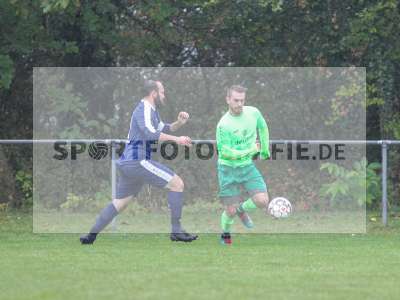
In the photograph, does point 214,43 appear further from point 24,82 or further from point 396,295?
point 396,295

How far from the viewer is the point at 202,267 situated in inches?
388

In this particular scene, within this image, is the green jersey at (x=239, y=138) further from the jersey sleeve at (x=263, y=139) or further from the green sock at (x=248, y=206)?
the green sock at (x=248, y=206)

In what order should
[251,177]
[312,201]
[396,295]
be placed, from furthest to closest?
[312,201]
[251,177]
[396,295]

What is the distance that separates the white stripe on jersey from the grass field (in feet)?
2.73

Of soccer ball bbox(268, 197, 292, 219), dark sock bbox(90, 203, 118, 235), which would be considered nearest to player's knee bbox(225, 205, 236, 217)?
dark sock bbox(90, 203, 118, 235)

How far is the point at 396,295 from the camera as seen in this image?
7891 mm

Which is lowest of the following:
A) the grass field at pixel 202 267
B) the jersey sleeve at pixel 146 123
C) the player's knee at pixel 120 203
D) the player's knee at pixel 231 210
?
the grass field at pixel 202 267

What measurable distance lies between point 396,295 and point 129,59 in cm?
1270

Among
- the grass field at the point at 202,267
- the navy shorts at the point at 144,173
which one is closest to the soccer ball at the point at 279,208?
the grass field at the point at 202,267

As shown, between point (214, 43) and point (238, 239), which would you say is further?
point (214, 43)

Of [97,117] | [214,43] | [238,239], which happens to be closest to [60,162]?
[97,117]

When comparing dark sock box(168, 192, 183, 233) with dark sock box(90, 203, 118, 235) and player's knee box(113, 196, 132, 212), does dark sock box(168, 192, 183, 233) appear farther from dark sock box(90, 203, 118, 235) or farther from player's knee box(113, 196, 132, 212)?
dark sock box(90, 203, 118, 235)

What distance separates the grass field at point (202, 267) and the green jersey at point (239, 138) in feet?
3.60

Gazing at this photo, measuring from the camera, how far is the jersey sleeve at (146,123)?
A: 1205 centimetres
